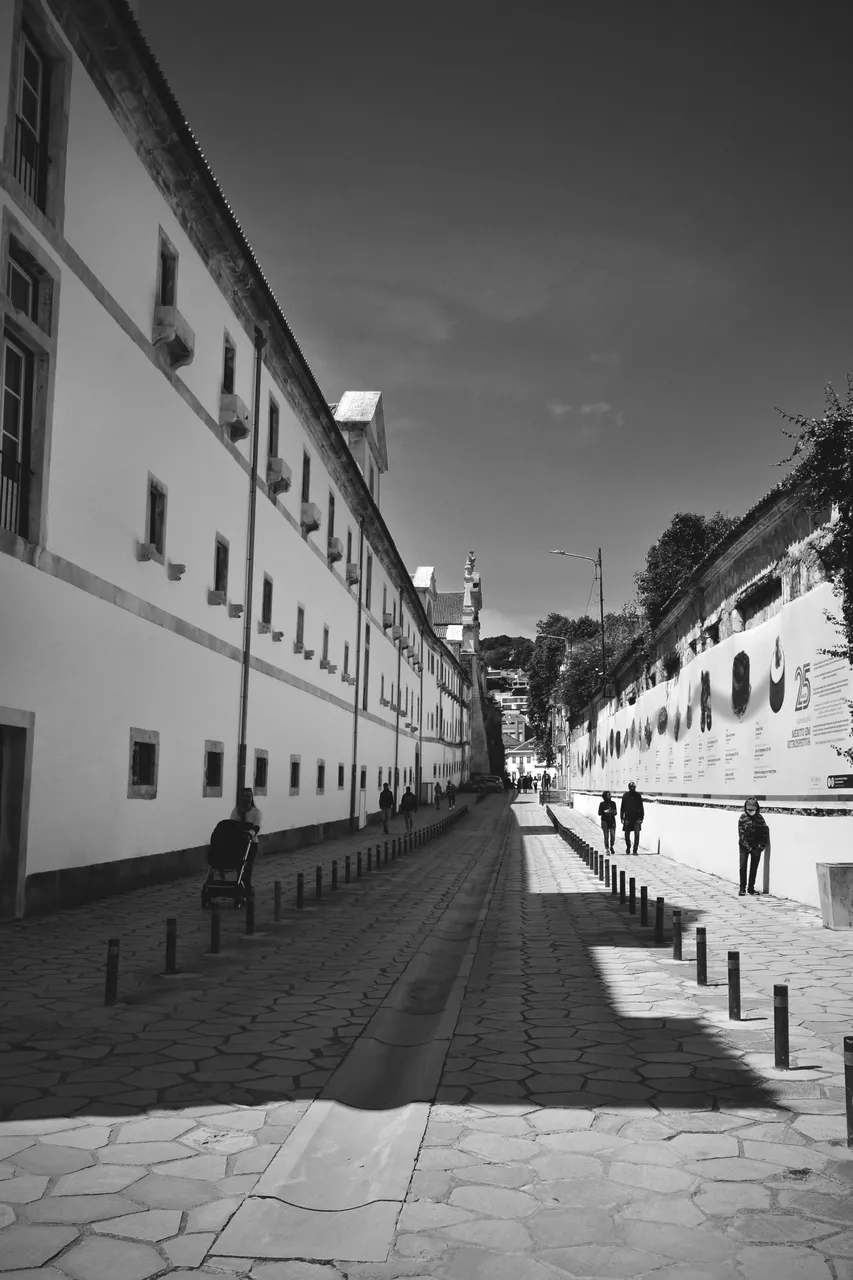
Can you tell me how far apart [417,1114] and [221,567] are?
50.4ft

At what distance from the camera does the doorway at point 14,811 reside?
11438 millimetres

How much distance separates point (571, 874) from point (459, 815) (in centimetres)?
2326

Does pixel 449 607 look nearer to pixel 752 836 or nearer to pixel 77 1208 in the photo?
pixel 752 836

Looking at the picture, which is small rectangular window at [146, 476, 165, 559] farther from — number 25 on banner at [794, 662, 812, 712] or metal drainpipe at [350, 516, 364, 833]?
metal drainpipe at [350, 516, 364, 833]

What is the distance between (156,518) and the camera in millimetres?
16031

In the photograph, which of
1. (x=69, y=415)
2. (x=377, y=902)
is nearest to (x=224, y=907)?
(x=377, y=902)

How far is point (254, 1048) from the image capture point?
21.4 feet

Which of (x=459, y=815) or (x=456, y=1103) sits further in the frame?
(x=459, y=815)

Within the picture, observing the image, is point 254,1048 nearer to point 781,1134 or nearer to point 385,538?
point 781,1134

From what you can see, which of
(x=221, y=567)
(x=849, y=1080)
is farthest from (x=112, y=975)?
(x=221, y=567)

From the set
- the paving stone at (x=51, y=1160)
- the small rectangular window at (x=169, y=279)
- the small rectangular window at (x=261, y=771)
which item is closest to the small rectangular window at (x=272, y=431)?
the small rectangular window at (x=169, y=279)

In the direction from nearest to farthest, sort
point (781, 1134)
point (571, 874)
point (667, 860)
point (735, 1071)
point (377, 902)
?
point (781, 1134)
point (735, 1071)
point (377, 902)
point (571, 874)
point (667, 860)

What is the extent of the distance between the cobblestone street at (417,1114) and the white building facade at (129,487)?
3.11 metres

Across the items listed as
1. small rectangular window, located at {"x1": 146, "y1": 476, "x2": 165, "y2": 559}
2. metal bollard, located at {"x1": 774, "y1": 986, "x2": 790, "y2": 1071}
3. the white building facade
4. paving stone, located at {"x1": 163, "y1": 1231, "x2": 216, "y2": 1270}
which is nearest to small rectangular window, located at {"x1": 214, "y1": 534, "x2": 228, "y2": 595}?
the white building facade
